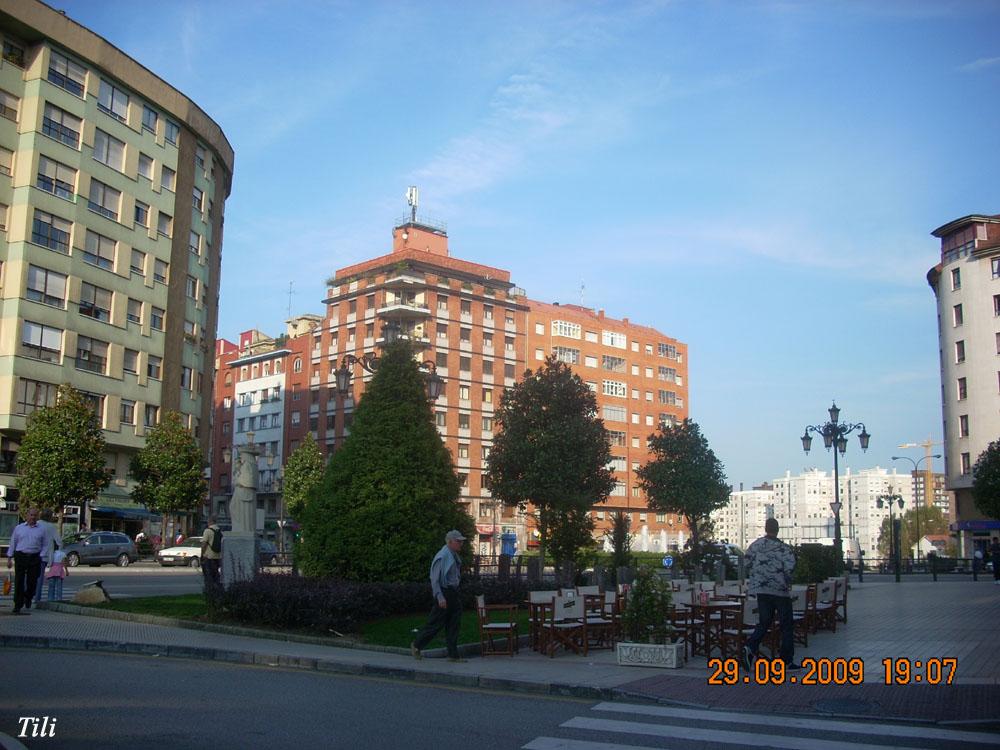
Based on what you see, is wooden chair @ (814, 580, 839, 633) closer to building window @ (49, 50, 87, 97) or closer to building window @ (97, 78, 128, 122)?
building window @ (49, 50, 87, 97)

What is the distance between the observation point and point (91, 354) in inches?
1924

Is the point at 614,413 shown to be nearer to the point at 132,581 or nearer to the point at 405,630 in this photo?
the point at 132,581

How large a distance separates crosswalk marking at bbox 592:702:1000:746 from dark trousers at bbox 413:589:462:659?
3.29m

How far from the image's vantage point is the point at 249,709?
28.4 ft

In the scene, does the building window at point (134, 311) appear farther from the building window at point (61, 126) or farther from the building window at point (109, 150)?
the building window at point (61, 126)

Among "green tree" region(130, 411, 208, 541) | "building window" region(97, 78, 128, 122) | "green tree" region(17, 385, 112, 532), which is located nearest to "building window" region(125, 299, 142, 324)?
"green tree" region(130, 411, 208, 541)

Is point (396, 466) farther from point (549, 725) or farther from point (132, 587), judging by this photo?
point (132, 587)

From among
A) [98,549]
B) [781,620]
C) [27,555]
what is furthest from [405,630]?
[98,549]

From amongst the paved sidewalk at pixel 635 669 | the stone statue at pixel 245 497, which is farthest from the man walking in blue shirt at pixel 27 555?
the stone statue at pixel 245 497

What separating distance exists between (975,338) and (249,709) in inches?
2664

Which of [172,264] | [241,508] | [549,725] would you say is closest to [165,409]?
[172,264]

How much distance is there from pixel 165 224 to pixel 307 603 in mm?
45708

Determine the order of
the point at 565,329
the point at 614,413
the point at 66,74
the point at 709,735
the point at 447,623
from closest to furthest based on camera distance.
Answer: the point at 709,735 < the point at 447,623 < the point at 66,74 < the point at 565,329 < the point at 614,413

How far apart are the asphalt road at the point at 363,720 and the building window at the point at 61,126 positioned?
141ft
